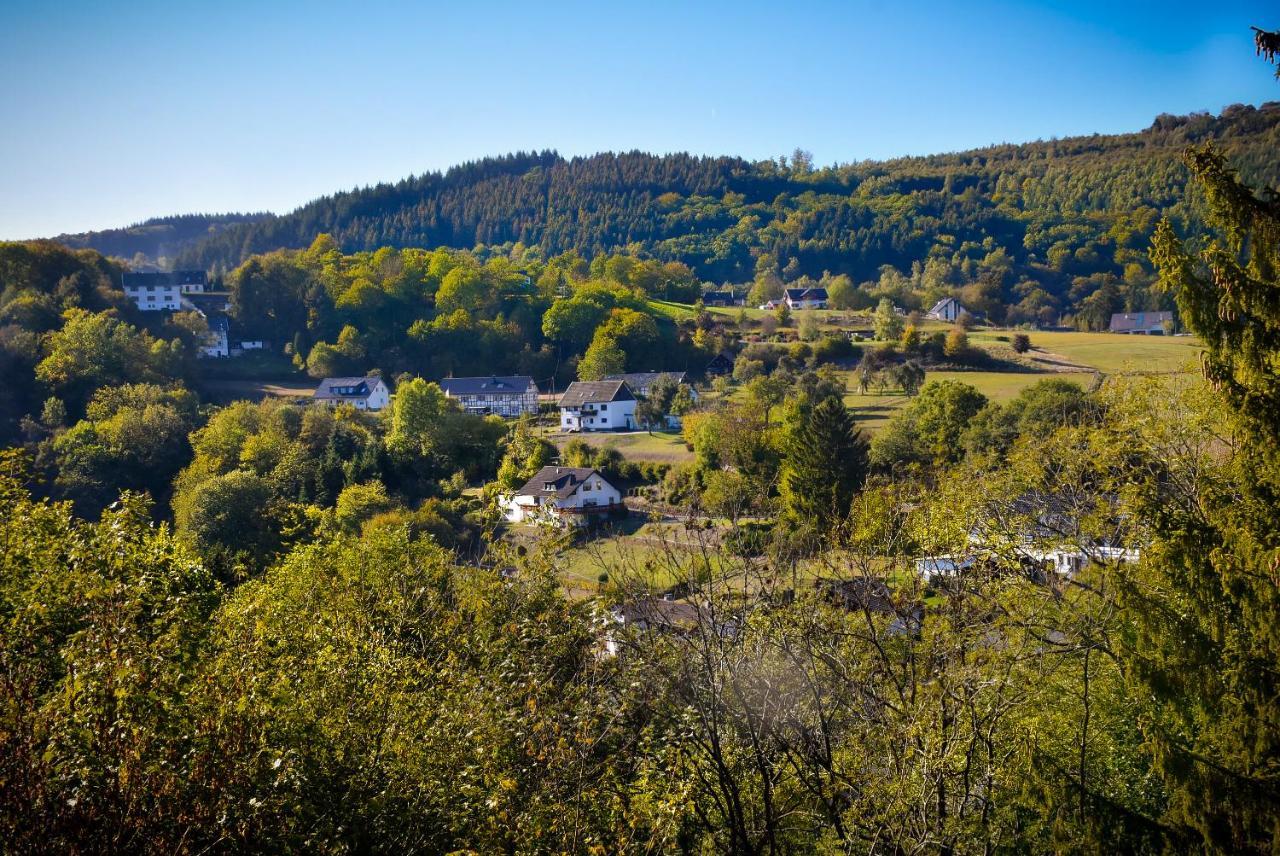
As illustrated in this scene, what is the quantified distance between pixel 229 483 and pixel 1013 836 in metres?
30.6

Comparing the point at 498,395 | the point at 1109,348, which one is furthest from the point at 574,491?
the point at 1109,348

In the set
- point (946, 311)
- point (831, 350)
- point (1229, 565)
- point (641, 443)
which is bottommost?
point (641, 443)

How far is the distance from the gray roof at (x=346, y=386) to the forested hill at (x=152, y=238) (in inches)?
4211

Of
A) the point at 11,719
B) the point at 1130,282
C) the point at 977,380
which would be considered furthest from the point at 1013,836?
the point at 1130,282

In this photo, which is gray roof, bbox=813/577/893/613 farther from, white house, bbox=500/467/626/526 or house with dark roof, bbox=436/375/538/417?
house with dark roof, bbox=436/375/538/417

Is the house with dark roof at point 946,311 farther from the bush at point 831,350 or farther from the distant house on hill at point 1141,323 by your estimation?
the bush at point 831,350

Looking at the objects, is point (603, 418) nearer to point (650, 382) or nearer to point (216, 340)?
point (650, 382)

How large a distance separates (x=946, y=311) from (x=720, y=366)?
81.2ft

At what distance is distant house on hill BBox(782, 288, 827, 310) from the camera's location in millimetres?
82375

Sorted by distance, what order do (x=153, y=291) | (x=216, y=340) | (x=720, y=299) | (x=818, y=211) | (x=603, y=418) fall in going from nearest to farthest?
(x=603, y=418) → (x=216, y=340) → (x=153, y=291) → (x=720, y=299) → (x=818, y=211)

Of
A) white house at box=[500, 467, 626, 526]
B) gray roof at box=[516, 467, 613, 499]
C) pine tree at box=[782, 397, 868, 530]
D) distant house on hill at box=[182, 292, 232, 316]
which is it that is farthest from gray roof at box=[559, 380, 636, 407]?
distant house on hill at box=[182, 292, 232, 316]

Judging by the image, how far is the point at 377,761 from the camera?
19.5 ft

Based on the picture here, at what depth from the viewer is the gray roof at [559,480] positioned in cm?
3422

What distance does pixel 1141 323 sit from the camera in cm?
6144
